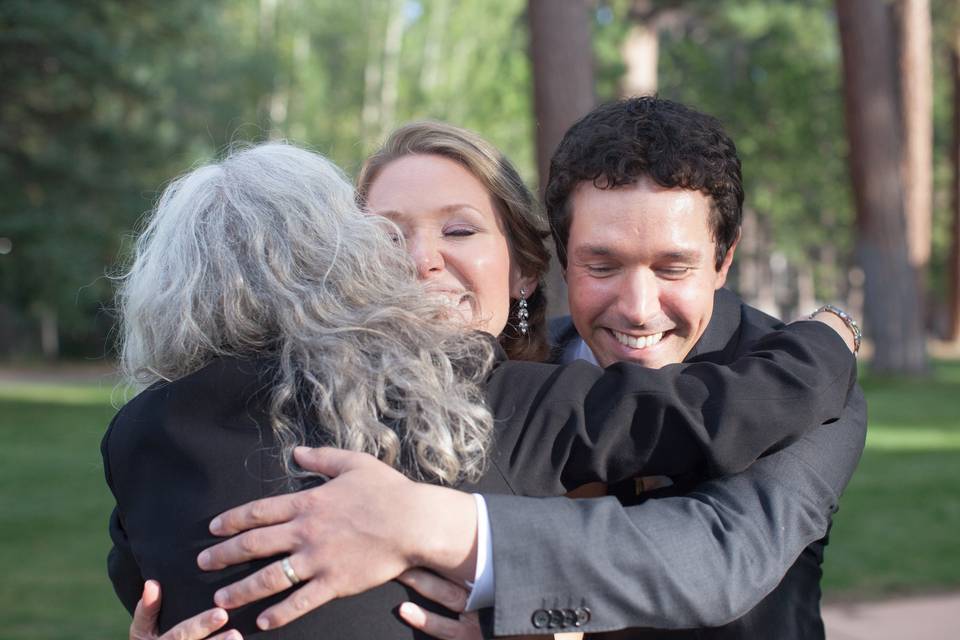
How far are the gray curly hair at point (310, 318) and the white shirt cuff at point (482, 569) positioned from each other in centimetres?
8

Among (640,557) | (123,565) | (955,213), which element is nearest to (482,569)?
(640,557)

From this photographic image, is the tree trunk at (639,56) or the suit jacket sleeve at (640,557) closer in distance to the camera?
the suit jacket sleeve at (640,557)

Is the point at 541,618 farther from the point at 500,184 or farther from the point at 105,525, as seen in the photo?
the point at 105,525

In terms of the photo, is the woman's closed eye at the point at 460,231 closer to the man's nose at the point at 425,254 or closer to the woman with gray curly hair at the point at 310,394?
the man's nose at the point at 425,254

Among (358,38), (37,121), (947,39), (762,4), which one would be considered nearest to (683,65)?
(762,4)

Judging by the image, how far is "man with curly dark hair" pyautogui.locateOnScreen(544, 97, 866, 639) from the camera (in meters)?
2.22

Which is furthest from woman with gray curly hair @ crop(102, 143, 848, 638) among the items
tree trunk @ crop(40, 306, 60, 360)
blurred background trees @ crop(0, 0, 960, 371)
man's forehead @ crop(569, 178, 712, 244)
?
tree trunk @ crop(40, 306, 60, 360)

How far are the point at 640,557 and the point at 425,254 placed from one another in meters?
0.92

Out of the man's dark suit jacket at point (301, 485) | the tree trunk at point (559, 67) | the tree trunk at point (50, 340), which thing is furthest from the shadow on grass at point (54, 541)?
the tree trunk at point (50, 340)

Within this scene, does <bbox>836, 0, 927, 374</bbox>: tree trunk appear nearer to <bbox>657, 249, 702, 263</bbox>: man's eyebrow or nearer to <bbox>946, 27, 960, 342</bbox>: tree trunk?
<bbox>946, 27, 960, 342</bbox>: tree trunk

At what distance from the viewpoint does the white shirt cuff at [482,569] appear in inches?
69.4

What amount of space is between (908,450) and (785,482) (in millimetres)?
9488

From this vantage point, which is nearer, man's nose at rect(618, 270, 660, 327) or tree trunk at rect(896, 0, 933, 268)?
man's nose at rect(618, 270, 660, 327)

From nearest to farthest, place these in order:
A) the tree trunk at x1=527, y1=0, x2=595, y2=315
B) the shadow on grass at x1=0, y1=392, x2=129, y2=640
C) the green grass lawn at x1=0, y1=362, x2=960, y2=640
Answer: the shadow on grass at x1=0, y1=392, x2=129, y2=640
the green grass lawn at x1=0, y1=362, x2=960, y2=640
the tree trunk at x1=527, y1=0, x2=595, y2=315
